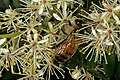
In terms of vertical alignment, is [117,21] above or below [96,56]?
above

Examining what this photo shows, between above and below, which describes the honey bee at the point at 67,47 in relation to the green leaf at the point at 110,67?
above

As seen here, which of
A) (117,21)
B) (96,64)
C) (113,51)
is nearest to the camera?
(117,21)

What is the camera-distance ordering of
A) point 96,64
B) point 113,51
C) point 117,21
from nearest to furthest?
point 117,21, point 113,51, point 96,64

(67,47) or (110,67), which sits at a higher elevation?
(67,47)

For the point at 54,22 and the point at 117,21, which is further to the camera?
the point at 54,22

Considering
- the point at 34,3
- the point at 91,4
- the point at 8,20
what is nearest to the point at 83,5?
the point at 91,4

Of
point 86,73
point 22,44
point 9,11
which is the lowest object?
point 86,73

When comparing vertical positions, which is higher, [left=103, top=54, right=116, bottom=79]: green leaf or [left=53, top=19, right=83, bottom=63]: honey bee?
[left=53, top=19, right=83, bottom=63]: honey bee

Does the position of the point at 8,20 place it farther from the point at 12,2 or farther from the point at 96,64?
the point at 96,64
